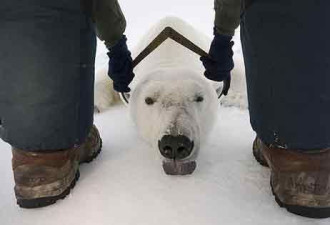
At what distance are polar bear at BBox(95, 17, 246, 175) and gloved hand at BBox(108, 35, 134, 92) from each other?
14cm

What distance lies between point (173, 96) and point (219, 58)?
26 cm

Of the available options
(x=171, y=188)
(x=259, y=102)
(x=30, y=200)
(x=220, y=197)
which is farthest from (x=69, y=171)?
(x=259, y=102)

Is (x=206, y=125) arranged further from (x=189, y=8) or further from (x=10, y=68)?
(x=189, y=8)

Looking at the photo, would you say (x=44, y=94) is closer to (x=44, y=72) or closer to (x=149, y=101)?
(x=44, y=72)

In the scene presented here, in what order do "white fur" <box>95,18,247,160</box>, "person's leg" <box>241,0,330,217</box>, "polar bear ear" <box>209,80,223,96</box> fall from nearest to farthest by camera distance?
"person's leg" <box>241,0,330,217</box>, "white fur" <box>95,18,247,160</box>, "polar bear ear" <box>209,80,223,96</box>

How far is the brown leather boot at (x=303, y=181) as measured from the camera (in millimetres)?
1463

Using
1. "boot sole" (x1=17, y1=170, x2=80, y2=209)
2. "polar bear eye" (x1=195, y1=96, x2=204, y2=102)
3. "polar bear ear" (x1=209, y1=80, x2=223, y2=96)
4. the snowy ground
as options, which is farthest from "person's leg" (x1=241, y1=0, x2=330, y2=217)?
"boot sole" (x1=17, y1=170, x2=80, y2=209)

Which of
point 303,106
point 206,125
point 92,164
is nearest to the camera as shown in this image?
point 303,106

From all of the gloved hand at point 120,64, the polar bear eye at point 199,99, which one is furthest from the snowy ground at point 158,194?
the gloved hand at point 120,64

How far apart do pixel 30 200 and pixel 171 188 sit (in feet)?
1.58

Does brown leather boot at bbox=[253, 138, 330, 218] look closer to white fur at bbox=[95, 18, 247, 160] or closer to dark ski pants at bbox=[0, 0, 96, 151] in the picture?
white fur at bbox=[95, 18, 247, 160]

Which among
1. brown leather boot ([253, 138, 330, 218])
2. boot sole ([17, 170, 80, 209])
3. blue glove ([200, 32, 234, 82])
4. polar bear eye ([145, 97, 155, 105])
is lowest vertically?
boot sole ([17, 170, 80, 209])

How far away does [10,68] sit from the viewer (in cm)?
149

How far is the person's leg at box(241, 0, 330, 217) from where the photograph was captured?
137cm
